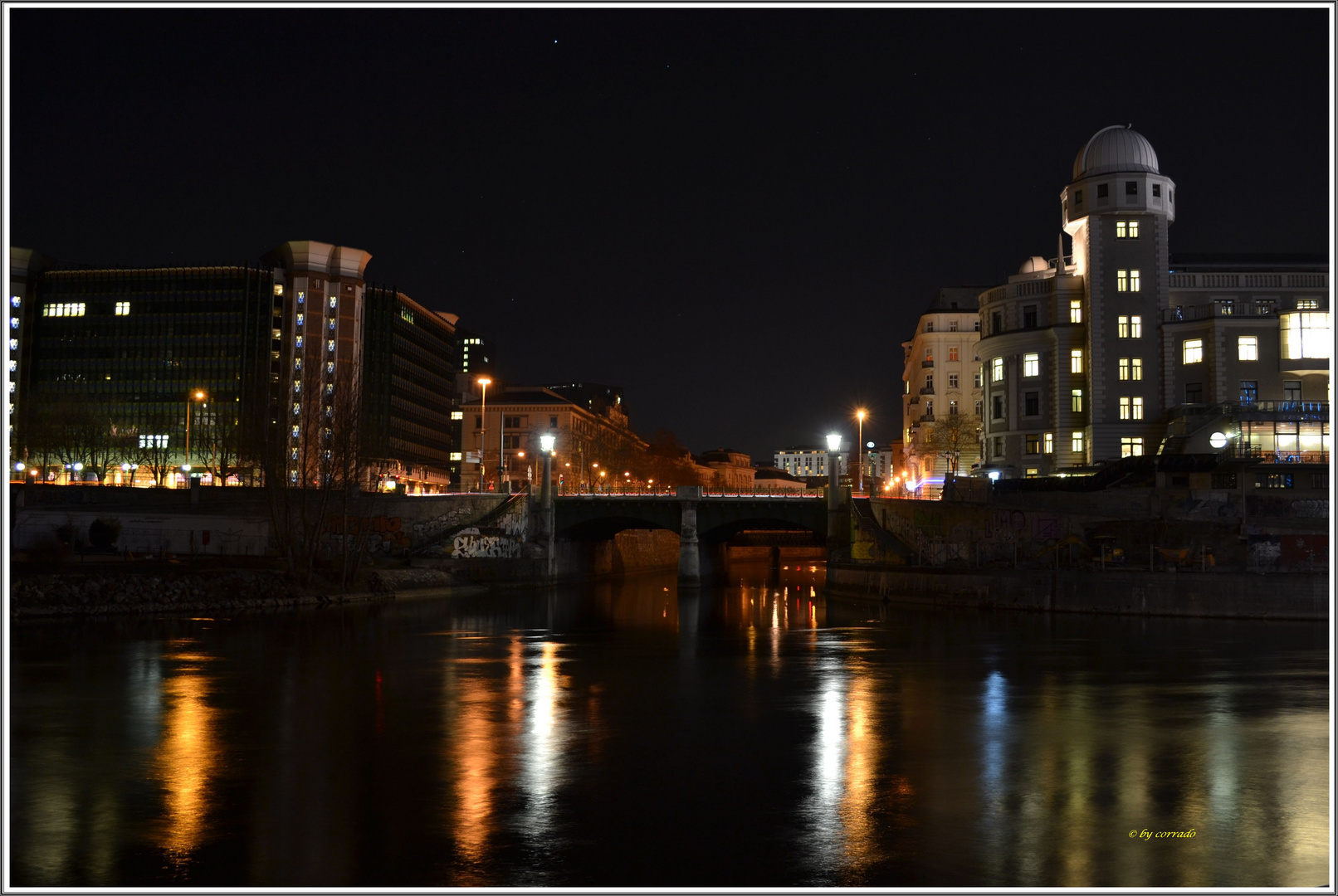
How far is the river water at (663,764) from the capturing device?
15.9 m

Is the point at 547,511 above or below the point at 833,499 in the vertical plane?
below

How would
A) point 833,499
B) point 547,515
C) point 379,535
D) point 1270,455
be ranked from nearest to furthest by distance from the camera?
point 1270,455, point 833,499, point 379,535, point 547,515

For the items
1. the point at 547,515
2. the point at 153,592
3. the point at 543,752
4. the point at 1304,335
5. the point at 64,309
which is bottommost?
the point at 543,752

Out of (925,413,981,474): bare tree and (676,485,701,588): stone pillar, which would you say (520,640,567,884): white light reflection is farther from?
(925,413,981,474): bare tree

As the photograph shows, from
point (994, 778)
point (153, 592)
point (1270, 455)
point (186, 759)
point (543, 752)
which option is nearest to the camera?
point (994, 778)

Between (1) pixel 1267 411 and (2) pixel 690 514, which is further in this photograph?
(2) pixel 690 514

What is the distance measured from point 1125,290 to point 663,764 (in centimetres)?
7869

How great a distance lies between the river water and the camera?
52.3ft

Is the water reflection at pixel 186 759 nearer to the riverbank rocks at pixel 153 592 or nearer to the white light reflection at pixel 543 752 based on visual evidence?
the white light reflection at pixel 543 752

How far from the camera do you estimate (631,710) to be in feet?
96.3

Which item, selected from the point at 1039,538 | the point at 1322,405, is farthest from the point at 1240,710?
the point at 1322,405

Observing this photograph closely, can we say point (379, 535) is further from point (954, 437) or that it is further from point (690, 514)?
point (954, 437)

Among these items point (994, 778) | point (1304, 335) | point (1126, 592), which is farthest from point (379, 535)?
point (1304, 335)

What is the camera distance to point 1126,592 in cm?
Result: 5816
